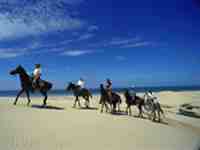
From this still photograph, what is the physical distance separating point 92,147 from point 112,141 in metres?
1.28

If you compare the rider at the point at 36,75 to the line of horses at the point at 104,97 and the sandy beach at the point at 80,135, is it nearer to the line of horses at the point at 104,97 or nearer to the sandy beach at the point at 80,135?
the line of horses at the point at 104,97

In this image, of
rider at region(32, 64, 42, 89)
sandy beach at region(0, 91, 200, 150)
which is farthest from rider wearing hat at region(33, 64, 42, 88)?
sandy beach at region(0, 91, 200, 150)

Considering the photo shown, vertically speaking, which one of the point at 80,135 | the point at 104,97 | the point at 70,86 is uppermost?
the point at 70,86

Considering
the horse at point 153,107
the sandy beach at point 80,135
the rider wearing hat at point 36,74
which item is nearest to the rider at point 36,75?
the rider wearing hat at point 36,74

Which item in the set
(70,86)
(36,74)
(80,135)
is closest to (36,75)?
(36,74)

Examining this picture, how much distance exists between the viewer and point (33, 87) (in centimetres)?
1641

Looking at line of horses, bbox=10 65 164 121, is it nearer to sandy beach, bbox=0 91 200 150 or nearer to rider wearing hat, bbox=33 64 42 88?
rider wearing hat, bbox=33 64 42 88

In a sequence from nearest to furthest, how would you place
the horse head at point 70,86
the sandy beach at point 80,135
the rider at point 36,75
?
the sandy beach at point 80,135 → the rider at point 36,75 → the horse head at point 70,86

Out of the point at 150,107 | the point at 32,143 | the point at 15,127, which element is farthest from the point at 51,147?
the point at 150,107

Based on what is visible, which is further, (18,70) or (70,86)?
(70,86)

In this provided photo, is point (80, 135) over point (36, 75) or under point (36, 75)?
under

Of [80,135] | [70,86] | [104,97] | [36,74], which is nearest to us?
[80,135]

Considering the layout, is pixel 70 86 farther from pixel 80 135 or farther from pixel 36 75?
pixel 80 135

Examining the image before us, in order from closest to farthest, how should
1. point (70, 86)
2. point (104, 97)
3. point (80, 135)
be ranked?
point (80, 135)
point (104, 97)
point (70, 86)
